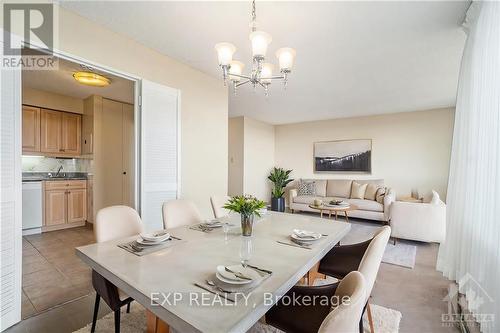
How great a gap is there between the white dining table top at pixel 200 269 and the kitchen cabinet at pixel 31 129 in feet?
13.1

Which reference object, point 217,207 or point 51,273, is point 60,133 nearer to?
point 51,273

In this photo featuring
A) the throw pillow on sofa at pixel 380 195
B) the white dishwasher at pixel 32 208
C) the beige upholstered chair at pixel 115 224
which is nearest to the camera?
the beige upholstered chair at pixel 115 224

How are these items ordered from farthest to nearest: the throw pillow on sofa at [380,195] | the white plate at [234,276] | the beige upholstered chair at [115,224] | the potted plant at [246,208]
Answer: the throw pillow on sofa at [380,195] < the beige upholstered chair at [115,224] < the potted plant at [246,208] < the white plate at [234,276]

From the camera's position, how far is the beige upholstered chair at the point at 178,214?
2.03 m

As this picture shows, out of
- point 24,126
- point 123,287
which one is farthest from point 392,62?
point 24,126

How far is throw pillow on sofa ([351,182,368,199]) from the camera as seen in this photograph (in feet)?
17.6

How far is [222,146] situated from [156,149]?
1117 mm

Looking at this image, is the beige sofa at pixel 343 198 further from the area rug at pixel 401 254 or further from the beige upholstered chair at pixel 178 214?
the beige upholstered chair at pixel 178 214

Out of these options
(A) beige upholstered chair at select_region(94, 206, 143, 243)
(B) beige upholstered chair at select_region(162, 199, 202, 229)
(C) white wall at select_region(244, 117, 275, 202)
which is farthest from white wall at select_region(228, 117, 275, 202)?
(A) beige upholstered chair at select_region(94, 206, 143, 243)

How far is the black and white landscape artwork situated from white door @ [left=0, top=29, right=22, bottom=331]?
5988 millimetres

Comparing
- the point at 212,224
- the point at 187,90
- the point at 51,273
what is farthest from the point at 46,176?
the point at 212,224

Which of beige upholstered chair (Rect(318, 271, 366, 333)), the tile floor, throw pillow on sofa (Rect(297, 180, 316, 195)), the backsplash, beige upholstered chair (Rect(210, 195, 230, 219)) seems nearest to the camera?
beige upholstered chair (Rect(318, 271, 366, 333))

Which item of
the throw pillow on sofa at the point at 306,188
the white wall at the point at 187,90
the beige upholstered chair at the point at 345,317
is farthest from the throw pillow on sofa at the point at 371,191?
the beige upholstered chair at the point at 345,317

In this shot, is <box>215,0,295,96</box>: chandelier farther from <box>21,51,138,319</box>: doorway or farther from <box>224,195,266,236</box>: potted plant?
<box>21,51,138,319</box>: doorway
